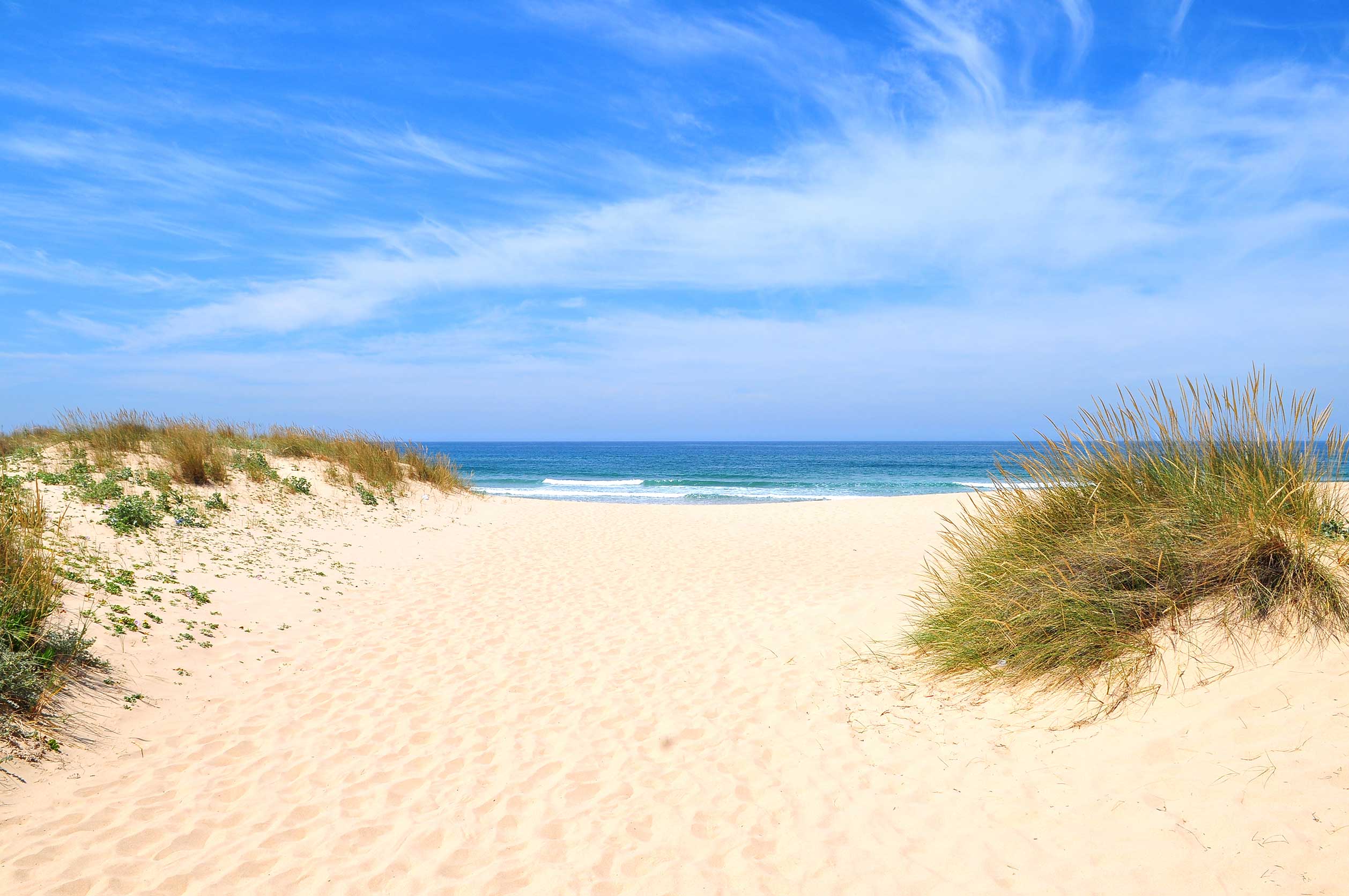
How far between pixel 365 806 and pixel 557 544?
31.1 feet

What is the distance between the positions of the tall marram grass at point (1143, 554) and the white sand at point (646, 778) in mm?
417

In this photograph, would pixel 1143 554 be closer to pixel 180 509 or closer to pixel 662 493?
pixel 180 509

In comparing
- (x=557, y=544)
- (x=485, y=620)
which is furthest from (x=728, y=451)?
(x=485, y=620)

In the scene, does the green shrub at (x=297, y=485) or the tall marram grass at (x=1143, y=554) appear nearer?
the tall marram grass at (x=1143, y=554)

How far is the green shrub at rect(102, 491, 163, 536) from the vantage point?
8.12 meters

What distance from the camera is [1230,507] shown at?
13.9 feet

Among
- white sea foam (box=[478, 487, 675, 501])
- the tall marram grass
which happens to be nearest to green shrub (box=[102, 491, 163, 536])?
the tall marram grass

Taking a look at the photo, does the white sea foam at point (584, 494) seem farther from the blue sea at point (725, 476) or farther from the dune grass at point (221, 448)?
the dune grass at point (221, 448)

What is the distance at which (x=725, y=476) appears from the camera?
1839 inches

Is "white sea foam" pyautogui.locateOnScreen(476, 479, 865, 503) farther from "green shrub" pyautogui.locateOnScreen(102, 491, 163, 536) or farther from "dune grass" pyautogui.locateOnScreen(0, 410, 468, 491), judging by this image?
"green shrub" pyautogui.locateOnScreen(102, 491, 163, 536)

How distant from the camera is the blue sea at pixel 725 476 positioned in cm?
3238

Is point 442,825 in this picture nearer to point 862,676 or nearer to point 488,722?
point 488,722

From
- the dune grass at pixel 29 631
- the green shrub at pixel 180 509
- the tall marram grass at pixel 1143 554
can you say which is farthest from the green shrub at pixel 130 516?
the tall marram grass at pixel 1143 554

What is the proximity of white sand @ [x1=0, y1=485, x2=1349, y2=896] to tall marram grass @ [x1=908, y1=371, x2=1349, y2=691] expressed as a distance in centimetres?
42
